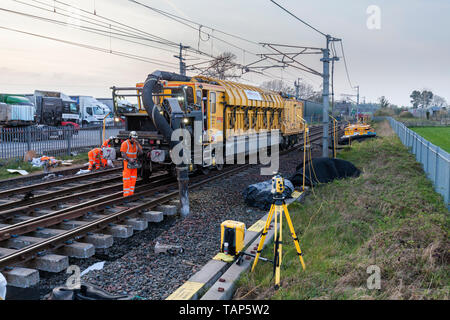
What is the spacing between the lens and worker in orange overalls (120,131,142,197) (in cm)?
968

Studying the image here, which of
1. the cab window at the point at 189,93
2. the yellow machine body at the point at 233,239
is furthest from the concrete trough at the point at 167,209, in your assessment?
the cab window at the point at 189,93

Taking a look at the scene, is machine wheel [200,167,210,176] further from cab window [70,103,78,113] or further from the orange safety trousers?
cab window [70,103,78,113]

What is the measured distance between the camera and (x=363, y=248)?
6.19 m

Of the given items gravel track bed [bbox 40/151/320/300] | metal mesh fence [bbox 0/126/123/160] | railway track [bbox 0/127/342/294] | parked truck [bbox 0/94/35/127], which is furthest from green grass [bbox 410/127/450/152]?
parked truck [bbox 0/94/35/127]

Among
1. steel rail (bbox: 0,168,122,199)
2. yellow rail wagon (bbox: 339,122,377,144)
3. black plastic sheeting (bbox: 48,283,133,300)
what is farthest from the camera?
yellow rail wagon (bbox: 339,122,377,144)

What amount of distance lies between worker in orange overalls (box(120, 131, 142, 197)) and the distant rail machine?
2.51 ft

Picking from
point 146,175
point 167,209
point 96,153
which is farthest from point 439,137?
point 167,209

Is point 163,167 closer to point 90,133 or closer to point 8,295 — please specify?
point 8,295

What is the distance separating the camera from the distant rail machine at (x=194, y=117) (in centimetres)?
981

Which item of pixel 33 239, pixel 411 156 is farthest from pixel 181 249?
pixel 411 156

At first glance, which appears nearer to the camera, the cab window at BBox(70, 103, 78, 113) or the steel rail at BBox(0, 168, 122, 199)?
the steel rail at BBox(0, 168, 122, 199)

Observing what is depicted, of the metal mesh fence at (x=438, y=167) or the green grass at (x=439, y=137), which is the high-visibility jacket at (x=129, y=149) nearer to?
the metal mesh fence at (x=438, y=167)

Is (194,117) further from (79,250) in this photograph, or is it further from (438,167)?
(438,167)

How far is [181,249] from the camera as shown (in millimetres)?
6523
